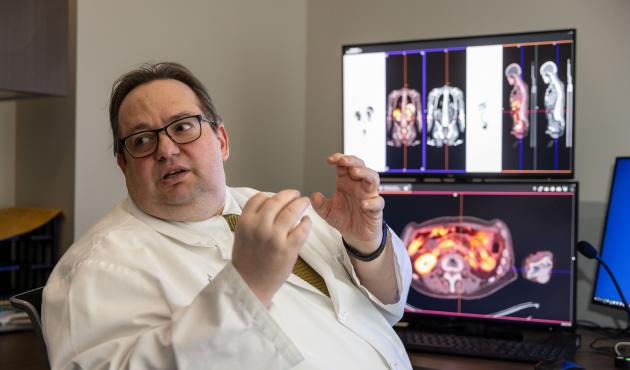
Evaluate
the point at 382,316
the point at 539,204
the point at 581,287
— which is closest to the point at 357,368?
the point at 382,316

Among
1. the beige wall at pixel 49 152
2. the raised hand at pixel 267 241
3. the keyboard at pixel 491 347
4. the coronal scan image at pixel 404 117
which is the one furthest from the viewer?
the coronal scan image at pixel 404 117

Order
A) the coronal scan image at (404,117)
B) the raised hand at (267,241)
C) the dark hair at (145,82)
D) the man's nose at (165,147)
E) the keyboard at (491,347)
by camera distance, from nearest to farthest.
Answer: the raised hand at (267,241) < the man's nose at (165,147) < the dark hair at (145,82) < the keyboard at (491,347) < the coronal scan image at (404,117)

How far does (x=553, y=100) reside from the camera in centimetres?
203

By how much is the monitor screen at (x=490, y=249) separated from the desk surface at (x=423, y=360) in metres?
0.17

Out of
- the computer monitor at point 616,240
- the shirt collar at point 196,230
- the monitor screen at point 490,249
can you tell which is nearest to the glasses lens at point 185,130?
the shirt collar at point 196,230

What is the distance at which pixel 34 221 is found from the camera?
208cm

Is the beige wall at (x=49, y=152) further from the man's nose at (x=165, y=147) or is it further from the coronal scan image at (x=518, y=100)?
the coronal scan image at (x=518, y=100)

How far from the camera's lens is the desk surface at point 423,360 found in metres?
1.63

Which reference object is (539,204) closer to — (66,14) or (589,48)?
(589,48)

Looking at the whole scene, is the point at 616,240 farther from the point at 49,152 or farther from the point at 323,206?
the point at 49,152

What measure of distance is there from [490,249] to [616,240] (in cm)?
38

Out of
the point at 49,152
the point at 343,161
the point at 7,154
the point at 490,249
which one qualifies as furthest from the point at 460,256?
the point at 7,154

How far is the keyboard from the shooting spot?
5.76 ft

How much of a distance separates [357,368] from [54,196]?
4.05ft
